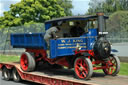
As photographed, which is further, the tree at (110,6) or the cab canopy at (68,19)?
the tree at (110,6)

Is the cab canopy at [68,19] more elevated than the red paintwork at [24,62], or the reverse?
the cab canopy at [68,19]

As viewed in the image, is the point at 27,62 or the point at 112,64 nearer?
the point at 112,64

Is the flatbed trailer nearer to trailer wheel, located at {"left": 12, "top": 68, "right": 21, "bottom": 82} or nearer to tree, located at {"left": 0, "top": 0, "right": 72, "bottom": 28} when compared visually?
trailer wheel, located at {"left": 12, "top": 68, "right": 21, "bottom": 82}

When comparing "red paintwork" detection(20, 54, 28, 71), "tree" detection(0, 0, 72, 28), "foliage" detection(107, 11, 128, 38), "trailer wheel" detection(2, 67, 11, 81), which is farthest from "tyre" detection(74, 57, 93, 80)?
"tree" detection(0, 0, 72, 28)

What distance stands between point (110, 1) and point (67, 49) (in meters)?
60.0

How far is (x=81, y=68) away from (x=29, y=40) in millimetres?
3589

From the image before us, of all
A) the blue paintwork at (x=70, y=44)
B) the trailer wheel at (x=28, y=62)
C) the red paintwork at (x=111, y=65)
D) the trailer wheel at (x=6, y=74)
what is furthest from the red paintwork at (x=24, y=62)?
the red paintwork at (x=111, y=65)

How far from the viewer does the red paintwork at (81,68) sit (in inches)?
313

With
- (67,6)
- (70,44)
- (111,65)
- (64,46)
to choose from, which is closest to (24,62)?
(64,46)

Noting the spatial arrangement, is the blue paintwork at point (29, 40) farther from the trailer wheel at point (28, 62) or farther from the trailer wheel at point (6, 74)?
the trailer wheel at point (6, 74)

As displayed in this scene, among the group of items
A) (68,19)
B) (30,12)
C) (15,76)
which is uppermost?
(30,12)

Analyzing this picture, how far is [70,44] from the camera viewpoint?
8703 mm

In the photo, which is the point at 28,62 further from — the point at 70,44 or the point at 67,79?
the point at 67,79

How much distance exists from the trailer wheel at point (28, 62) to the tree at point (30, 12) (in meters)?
19.2
